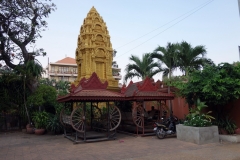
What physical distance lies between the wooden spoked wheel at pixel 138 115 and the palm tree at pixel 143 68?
728cm

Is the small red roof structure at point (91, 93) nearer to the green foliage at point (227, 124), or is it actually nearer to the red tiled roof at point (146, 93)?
the red tiled roof at point (146, 93)

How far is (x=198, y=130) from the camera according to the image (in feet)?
29.7

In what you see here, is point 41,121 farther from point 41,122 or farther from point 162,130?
point 162,130

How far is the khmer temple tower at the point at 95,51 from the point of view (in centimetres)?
1931

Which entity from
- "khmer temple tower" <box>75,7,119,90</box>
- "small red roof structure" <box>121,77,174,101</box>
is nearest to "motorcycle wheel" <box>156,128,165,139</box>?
"small red roof structure" <box>121,77,174,101</box>

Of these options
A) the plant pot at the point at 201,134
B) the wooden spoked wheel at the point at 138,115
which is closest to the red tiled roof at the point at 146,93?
the wooden spoked wheel at the point at 138,115

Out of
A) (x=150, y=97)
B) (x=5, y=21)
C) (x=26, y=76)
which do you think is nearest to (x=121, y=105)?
(x=150, y=97)

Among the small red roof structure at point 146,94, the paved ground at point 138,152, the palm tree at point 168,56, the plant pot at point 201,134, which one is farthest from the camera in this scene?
the palm tree at point 168,56

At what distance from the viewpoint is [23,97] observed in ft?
55.0

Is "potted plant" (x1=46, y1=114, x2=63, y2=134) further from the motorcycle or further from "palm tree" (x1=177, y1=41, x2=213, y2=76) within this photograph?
"palm tree" (x1=177, y1=41, x2=213, y2=76)

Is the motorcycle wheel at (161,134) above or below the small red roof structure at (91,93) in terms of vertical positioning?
below

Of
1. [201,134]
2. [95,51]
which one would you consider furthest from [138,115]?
[95,51]

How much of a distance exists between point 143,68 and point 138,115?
7.97 m

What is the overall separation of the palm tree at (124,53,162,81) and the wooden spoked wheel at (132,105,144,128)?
7.28m
